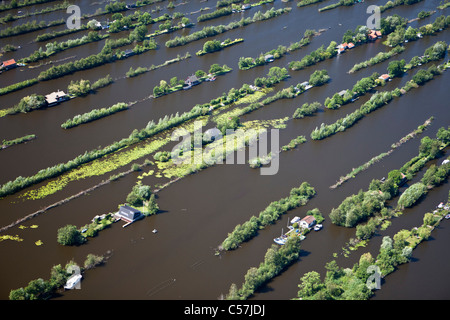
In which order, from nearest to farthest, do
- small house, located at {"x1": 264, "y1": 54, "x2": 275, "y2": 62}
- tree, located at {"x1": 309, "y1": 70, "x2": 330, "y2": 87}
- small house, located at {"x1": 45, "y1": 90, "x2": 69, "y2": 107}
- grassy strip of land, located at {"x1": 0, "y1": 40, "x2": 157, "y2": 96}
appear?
1. small house, located at {"x1": 45, "y1": 90, "x2": 69, "y2": 107}
2. grassy strip of land, located at {"x1": 0, "y1": 40, "x2": 157, "y2": 96}
3. tree, located at {"x1": 309, "y1": 70, "x2": 330, "y2": 87}
4. small house, located at {"x1": 264, "y1": 54, "x2": 275, "y2": 62}

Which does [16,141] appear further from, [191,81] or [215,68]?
[215,68]

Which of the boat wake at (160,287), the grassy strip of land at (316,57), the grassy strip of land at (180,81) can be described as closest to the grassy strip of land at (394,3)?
the grassy strip of land at (316,57)

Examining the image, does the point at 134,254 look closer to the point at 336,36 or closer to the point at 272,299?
the point at 272,299

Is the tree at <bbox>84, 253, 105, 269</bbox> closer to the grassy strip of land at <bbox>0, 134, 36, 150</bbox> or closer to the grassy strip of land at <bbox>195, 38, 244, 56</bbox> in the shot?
the grassy strip of land at <bbox>0, 134, 36, 150</bbox>

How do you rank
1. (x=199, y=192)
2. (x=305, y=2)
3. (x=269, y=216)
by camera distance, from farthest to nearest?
(x=305, y=2), (x=199, y=192), (x=269, y=216)

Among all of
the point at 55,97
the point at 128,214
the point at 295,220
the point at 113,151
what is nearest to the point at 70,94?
the point at 55,97

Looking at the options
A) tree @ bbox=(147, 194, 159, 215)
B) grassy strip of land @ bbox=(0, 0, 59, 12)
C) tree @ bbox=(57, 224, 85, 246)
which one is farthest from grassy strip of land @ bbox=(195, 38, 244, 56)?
tree @ bbox=(57, 224, 85, 246)

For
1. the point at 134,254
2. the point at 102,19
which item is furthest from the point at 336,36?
the point at 134,254
